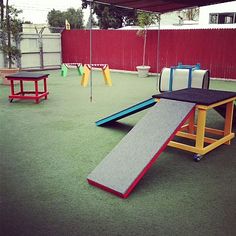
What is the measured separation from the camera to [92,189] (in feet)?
10.1

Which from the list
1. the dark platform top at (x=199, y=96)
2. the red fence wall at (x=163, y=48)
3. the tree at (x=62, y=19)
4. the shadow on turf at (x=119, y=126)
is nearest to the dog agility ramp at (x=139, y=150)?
the dark platform top at (x=199, y=96)

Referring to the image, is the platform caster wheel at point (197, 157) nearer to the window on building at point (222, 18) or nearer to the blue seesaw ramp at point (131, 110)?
the blue seesaw ramp at point (131, 110)

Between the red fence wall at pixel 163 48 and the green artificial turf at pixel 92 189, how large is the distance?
6.45 m

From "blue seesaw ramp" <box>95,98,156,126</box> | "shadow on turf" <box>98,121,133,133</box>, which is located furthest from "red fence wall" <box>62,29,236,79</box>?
"blue seesaw ramp" <box>95,98,156,126</box>

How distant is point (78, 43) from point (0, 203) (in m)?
13.3

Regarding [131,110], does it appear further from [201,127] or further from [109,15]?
[109,15]

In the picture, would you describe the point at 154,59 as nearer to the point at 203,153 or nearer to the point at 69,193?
the point at 203,153

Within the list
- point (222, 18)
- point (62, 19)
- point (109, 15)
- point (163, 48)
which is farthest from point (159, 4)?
point (62, 19)

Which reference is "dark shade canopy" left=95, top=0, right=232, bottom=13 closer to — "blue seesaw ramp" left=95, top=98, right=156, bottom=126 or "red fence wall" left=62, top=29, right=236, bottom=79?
"blue seesaw ramp" left=95, top=98, right=156, bottom=126

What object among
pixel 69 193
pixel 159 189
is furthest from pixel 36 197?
pixel 159 189

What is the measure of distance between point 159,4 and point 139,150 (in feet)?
17.9

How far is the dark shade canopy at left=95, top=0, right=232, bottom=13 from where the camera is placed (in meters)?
7.19

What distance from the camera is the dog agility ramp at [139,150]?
9.94 ft

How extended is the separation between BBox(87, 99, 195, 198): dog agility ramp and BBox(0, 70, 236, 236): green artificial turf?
0.11 m
